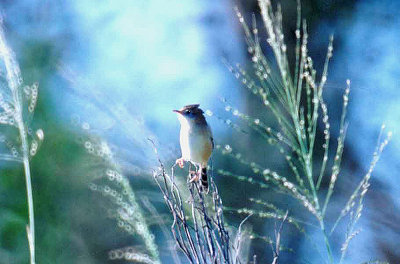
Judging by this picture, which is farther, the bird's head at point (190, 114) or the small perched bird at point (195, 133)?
the bird's head at point (190, 114)

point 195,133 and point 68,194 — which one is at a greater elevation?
point 68,194

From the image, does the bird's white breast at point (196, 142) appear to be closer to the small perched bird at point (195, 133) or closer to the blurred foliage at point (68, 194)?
the small perched bird at point (195, 133)

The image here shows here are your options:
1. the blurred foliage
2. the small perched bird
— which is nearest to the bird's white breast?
the small perched bird

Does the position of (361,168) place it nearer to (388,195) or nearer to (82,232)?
(388,195)

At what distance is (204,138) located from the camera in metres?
3.30

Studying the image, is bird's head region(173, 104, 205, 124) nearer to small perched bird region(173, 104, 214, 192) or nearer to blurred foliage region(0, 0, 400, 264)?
small perched bird region(173, 104, 214, 192)

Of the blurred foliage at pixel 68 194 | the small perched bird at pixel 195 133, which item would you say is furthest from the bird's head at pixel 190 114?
the blurred foliage at pixel 68 194

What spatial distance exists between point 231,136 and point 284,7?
136 cm

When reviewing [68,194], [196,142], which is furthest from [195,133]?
[68,194]

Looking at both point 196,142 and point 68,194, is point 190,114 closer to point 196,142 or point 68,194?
point 196,142

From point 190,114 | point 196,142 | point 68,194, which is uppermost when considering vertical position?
point 68,194

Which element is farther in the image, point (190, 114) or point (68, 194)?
point (68, 194)

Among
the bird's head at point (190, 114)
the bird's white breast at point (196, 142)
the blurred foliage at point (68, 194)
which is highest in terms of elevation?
the blurred foliage at point (68, 194)

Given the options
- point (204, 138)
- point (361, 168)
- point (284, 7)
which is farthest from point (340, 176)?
point (204, 138)
